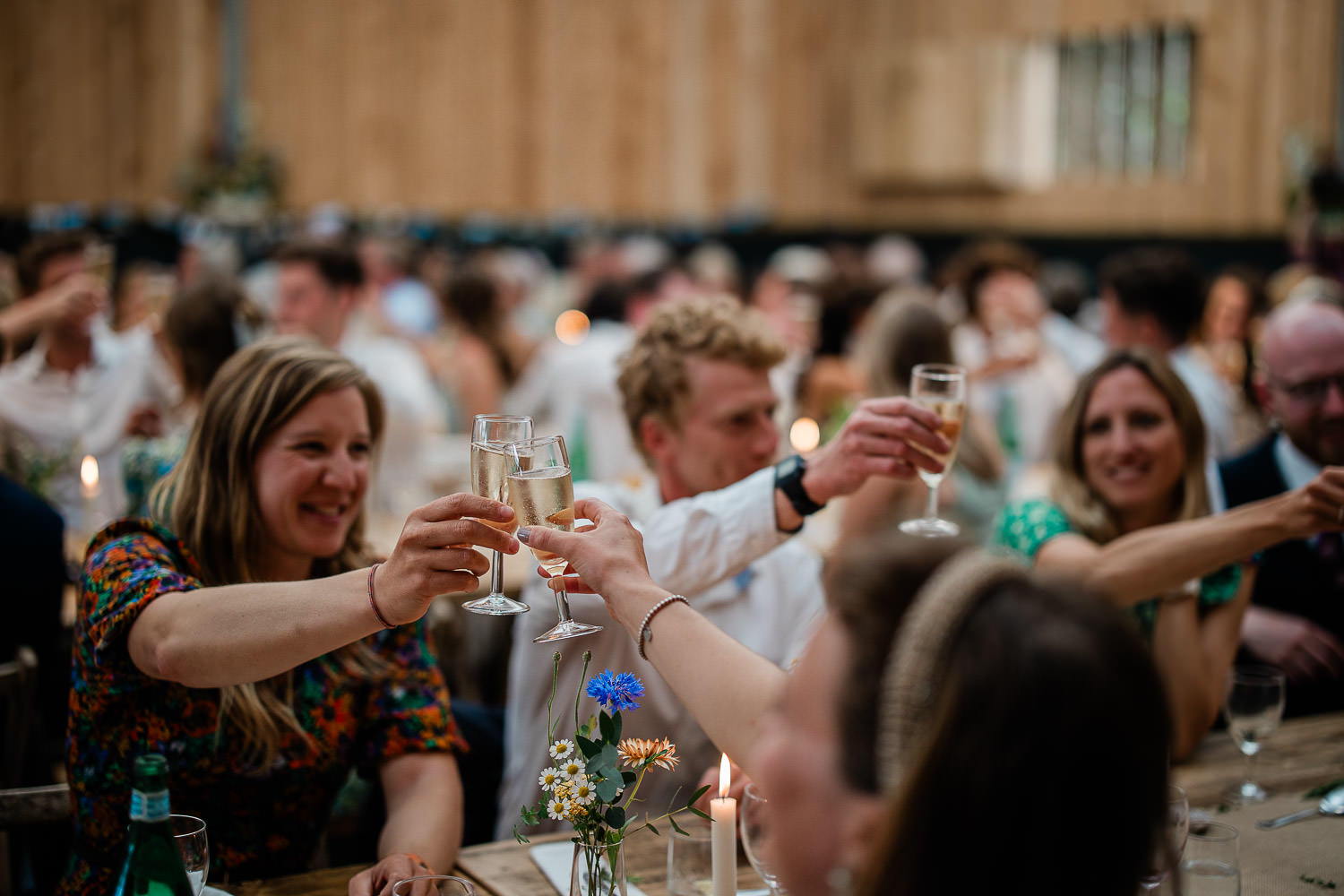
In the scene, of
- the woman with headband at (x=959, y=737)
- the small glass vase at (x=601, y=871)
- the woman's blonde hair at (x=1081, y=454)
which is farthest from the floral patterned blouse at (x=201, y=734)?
the woman's blonde hair at (x=1081, y=454)

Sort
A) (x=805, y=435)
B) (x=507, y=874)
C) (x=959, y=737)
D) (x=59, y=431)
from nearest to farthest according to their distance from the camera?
(x=959, y=737)
(x=507, y=874)
(x=805, y=435)
(x=59, y=431)

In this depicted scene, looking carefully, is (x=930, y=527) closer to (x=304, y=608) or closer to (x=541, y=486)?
(x=541, y=486)

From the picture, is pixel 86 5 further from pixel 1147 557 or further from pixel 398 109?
pixel 1147 557

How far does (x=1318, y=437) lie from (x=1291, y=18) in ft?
26.4

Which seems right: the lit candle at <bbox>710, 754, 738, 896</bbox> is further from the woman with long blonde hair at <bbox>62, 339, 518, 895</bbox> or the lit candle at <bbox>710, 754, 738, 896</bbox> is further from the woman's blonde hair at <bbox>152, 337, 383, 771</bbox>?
the woman's blonde hair at <bbox>152, 337, 383, 771</bbox>

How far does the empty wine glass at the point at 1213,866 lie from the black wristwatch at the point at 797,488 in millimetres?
717

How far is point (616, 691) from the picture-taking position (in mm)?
1396

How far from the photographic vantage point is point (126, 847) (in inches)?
51.5

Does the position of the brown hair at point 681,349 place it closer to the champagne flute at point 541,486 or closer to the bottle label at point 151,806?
the champagne flute at point 541,486

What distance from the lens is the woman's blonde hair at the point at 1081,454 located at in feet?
7.90

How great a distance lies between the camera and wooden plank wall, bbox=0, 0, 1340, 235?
1244cm

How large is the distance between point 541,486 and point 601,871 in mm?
471

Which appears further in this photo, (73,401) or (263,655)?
(73,401)

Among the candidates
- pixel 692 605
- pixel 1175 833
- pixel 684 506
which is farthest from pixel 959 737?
pixel 692 605
